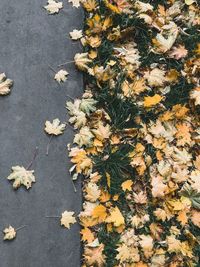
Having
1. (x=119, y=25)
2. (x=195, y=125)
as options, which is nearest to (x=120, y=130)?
(x=195, y=125)

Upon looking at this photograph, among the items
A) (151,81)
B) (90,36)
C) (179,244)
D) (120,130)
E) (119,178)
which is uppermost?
(90,36)

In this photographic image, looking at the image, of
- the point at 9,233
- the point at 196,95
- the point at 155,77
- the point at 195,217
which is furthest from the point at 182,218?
the point at 9,233

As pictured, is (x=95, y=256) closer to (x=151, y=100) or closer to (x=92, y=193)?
(x=92, y=193)

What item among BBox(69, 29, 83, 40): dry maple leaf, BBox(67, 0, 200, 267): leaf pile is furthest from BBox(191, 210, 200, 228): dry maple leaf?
BBox(69, 29, 83, 40): dry maple leaf

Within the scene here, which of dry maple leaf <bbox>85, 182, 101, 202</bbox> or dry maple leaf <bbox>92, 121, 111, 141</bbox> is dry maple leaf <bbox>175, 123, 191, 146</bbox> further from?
dry maple leaf <bbox>85, 182, 101, 202</bbox>

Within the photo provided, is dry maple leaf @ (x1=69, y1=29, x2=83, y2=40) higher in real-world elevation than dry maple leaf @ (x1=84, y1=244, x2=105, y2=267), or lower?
higher

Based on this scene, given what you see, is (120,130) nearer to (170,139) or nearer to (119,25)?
(170,139)
